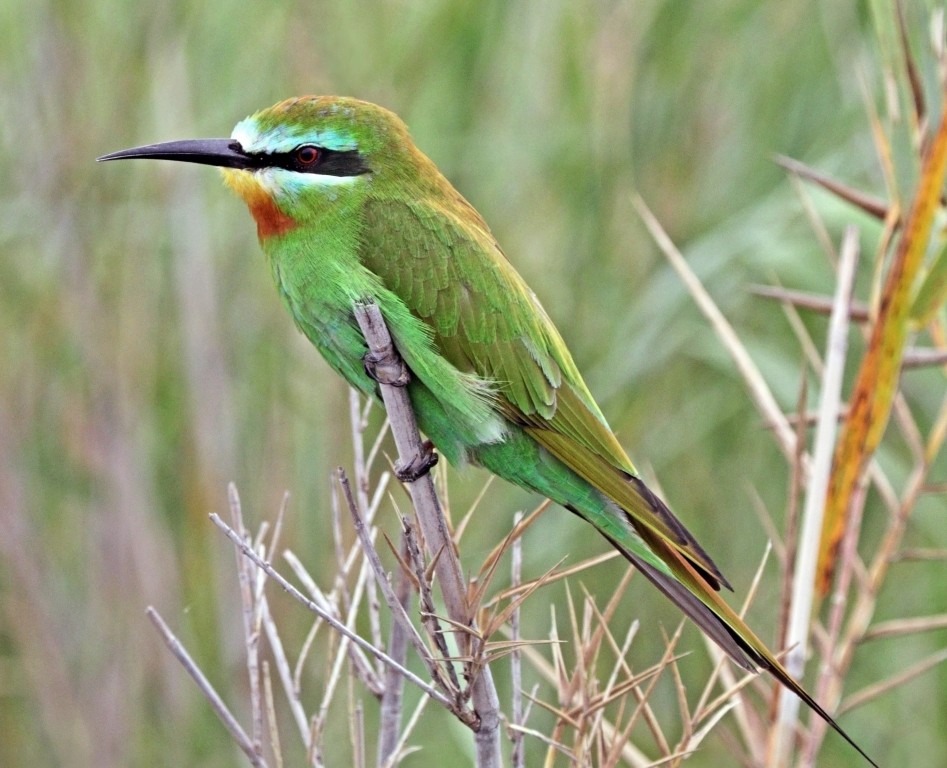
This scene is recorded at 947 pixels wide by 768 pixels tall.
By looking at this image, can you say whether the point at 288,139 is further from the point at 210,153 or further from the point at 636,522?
the point at 636,522

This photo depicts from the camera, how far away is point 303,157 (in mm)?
1835

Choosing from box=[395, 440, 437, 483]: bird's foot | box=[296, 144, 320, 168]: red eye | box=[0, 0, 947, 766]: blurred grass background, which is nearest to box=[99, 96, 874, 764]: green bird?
box=[296, 144, 320, 168]: red eye

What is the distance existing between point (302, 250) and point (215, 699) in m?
0.77

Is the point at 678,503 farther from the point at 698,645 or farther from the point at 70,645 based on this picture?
the point at 70,645

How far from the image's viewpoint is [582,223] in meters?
2.60

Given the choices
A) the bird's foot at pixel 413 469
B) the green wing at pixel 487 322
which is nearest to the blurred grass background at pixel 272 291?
the green wing at pixel 487 322

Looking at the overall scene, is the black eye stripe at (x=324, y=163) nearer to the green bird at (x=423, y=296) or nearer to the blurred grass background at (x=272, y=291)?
the green bird at (x=423, y=296)

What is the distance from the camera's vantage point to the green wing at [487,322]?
5.67 ft

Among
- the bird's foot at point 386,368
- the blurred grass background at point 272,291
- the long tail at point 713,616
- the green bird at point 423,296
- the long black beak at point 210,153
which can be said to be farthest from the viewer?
the blurred grass background at point 272,291

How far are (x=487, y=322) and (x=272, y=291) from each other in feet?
3.53

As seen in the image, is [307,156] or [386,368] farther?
[307,156]

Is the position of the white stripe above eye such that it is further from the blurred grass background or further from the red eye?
the blurred grass background

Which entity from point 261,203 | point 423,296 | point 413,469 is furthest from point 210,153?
point 413,469

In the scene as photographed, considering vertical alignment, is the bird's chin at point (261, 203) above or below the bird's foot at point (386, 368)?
above
